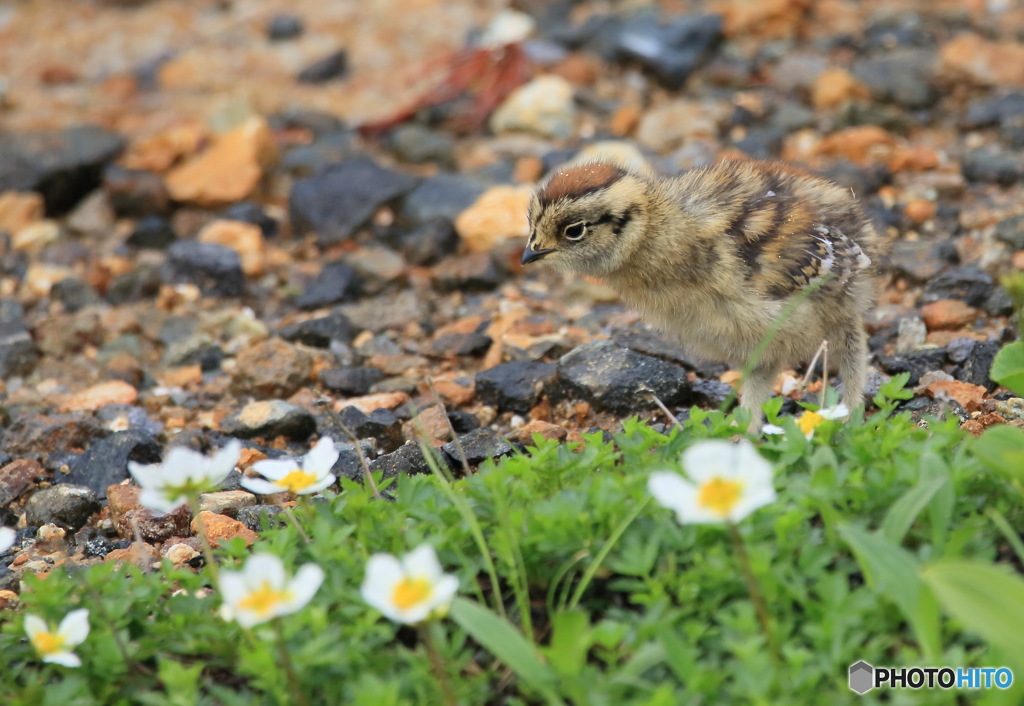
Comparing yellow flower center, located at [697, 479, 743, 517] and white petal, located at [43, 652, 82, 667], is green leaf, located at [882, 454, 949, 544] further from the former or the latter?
white petal, located at [43, 652, 82, 667]

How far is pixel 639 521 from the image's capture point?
2822mm

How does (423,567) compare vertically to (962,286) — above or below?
above

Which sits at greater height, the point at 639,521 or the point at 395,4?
the point at 639,521

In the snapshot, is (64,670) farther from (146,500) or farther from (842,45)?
(842,45)

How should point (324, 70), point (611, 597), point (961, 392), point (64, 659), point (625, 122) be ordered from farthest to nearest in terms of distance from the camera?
point (324, 70) < point (625, 122) < point (961, 392) < point (611, 597) < point (64, 659)

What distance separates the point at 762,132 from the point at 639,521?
17.5ft

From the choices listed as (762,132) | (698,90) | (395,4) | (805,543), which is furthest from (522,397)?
(395,4)

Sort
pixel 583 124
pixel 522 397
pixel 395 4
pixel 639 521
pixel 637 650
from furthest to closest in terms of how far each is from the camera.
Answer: pixel 395 4, pixel 583 124, pixel 522 397, pixel 639 521, pixel 637 650

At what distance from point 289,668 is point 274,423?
105 inches

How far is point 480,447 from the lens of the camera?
4367 mm

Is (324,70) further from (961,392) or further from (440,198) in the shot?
(961,392)

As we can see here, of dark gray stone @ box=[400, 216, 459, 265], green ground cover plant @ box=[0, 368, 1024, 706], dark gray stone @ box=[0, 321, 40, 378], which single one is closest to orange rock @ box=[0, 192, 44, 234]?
dark gray stone @ box=[0, 321, 40, 378]

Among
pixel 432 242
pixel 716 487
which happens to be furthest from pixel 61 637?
pixel 432 242

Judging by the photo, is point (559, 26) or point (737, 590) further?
point (559, 26)
